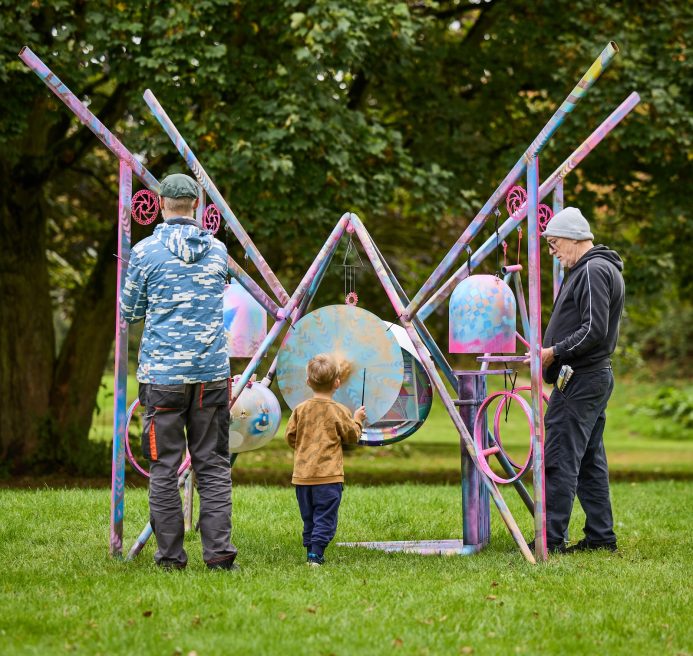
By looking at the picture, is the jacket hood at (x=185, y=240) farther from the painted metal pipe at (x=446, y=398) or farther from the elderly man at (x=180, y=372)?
the painted metal pipe at (x=446, y=398)

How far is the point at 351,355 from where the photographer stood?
6.45 metres

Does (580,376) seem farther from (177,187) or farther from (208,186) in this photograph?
(177,187)

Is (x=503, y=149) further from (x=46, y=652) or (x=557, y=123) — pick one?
(x=46, y=652)

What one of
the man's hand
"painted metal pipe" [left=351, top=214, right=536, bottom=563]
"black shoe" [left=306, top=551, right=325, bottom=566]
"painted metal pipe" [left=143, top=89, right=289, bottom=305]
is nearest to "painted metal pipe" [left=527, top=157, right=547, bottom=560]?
"painted metal pipe" [left=351, top=214, right=536, bottom=563]

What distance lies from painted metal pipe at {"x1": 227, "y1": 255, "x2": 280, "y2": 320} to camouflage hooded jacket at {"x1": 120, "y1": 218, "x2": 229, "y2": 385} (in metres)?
0.59

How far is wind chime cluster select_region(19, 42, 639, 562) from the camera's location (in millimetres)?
6047

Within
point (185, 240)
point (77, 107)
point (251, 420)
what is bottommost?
point (251, 420)

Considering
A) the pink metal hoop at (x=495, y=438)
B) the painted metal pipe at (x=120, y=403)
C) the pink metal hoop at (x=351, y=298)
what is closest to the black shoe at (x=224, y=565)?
the painted metal pipe at (x=120, y=403)

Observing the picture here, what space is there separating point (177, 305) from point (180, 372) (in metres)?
0.34

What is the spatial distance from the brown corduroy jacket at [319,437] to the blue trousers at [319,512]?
0.16 feet

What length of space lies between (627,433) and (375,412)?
21.7m

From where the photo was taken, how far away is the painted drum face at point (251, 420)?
630cm

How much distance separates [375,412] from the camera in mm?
6371

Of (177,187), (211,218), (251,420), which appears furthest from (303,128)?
(177,187)
